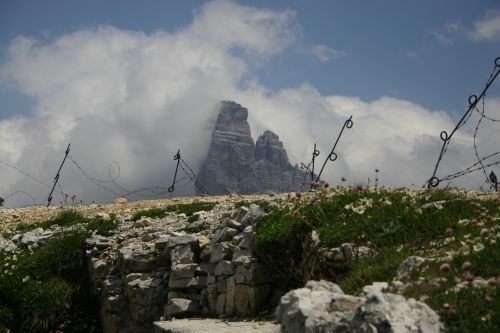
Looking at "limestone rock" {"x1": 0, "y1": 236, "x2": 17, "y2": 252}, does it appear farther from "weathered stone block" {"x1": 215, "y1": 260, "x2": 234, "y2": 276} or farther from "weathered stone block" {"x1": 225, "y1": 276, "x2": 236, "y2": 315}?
"weathered stone block" {"x1": 225, "y1": 276, "x2": 236, "y2": 315}

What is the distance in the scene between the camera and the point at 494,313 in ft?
19.7

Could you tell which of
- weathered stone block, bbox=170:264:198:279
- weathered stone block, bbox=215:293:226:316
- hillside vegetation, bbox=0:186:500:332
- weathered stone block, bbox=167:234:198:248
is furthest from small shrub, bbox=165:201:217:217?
weathered stone block, bbox=215:293:226:316

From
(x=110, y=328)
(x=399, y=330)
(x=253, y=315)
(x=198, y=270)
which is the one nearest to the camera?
(x=399, y=330)

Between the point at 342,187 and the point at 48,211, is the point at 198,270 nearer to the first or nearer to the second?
the point at 342,187

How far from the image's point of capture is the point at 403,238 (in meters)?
9.35

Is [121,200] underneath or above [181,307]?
above

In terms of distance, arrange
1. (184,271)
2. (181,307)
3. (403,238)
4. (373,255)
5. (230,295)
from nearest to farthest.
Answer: (373,255) < (403,238) < (230,295) < (181,307) < (184,271)

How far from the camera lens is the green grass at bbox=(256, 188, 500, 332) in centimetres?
652

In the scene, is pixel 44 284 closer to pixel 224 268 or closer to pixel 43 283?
pixel 43 283

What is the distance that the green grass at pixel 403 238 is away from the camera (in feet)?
21.4

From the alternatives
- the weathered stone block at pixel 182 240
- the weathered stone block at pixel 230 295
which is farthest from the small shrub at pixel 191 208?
the weathered stone block at pixel 230 295

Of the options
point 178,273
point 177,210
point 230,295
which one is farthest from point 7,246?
point 230,295

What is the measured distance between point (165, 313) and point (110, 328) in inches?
107

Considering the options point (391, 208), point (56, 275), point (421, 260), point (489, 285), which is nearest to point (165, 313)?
point (56, 275)
